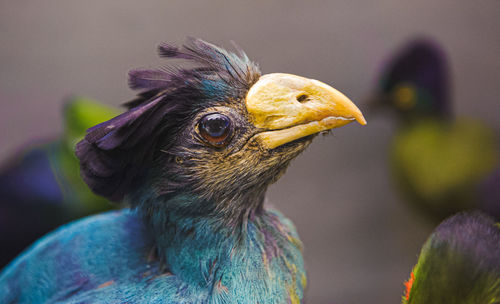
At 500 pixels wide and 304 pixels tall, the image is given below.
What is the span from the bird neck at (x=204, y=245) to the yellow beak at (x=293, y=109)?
0.62 feet

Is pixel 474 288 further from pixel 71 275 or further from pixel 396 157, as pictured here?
pixel 396 157

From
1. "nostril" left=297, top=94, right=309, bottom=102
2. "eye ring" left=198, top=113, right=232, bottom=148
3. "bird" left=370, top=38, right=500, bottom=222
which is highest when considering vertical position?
"nostril" left=297, top=94, right=309, bottom=102

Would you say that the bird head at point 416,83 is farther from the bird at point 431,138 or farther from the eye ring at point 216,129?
the eye ring at point 216,129

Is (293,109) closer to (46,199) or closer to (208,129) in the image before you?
(208,129)

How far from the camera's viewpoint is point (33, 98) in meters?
2.58

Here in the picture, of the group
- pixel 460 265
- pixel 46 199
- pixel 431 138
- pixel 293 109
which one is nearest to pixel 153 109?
pixel 293 109

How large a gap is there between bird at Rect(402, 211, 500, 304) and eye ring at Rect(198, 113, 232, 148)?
0.38 meters

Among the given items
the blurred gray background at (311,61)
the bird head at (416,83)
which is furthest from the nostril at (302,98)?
the blurred gray background at (311,61)

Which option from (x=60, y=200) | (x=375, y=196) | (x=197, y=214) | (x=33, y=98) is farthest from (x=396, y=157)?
(x=33, y=98)

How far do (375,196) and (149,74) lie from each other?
6.71 ft

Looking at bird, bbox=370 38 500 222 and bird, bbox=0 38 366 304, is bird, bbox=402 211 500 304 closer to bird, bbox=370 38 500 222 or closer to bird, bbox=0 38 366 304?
bird, bbox=0 38 366 304

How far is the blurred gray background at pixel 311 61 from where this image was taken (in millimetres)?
2506

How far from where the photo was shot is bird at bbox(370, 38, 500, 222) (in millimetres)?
2061

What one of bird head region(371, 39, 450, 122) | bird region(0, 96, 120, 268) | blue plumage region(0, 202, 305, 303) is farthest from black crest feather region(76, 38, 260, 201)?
bird head region(371, 39, 450, 122)
